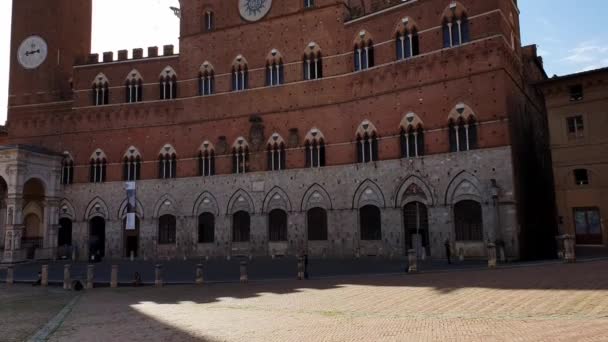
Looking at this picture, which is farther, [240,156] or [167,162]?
[167,162]

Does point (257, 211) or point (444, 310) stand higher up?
point (257, 211)

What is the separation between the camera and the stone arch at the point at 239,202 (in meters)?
31.9

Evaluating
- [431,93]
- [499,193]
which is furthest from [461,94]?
[499,193]

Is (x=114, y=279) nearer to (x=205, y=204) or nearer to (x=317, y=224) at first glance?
(x=205, y=204)

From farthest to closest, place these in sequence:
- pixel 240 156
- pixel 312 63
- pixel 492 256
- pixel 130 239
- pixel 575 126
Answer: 1. pixel 130 239
2. pixel 240 156
3. pixel 312 63
4. pixel 575 126
5. pixel 492 256

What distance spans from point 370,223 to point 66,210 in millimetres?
23792

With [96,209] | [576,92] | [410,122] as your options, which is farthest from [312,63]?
[96,209]

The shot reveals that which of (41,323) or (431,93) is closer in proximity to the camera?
(41,323)

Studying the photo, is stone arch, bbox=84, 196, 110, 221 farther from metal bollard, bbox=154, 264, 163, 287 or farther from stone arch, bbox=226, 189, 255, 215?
metal bollard, bbox=154, 264, 163, 287

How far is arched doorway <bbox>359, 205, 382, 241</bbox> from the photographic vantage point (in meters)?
27.9

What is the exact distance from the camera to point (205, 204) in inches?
1304

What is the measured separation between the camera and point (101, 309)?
49.6 ft

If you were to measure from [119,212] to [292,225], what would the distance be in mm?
13833

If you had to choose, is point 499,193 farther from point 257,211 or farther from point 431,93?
point 257,211
